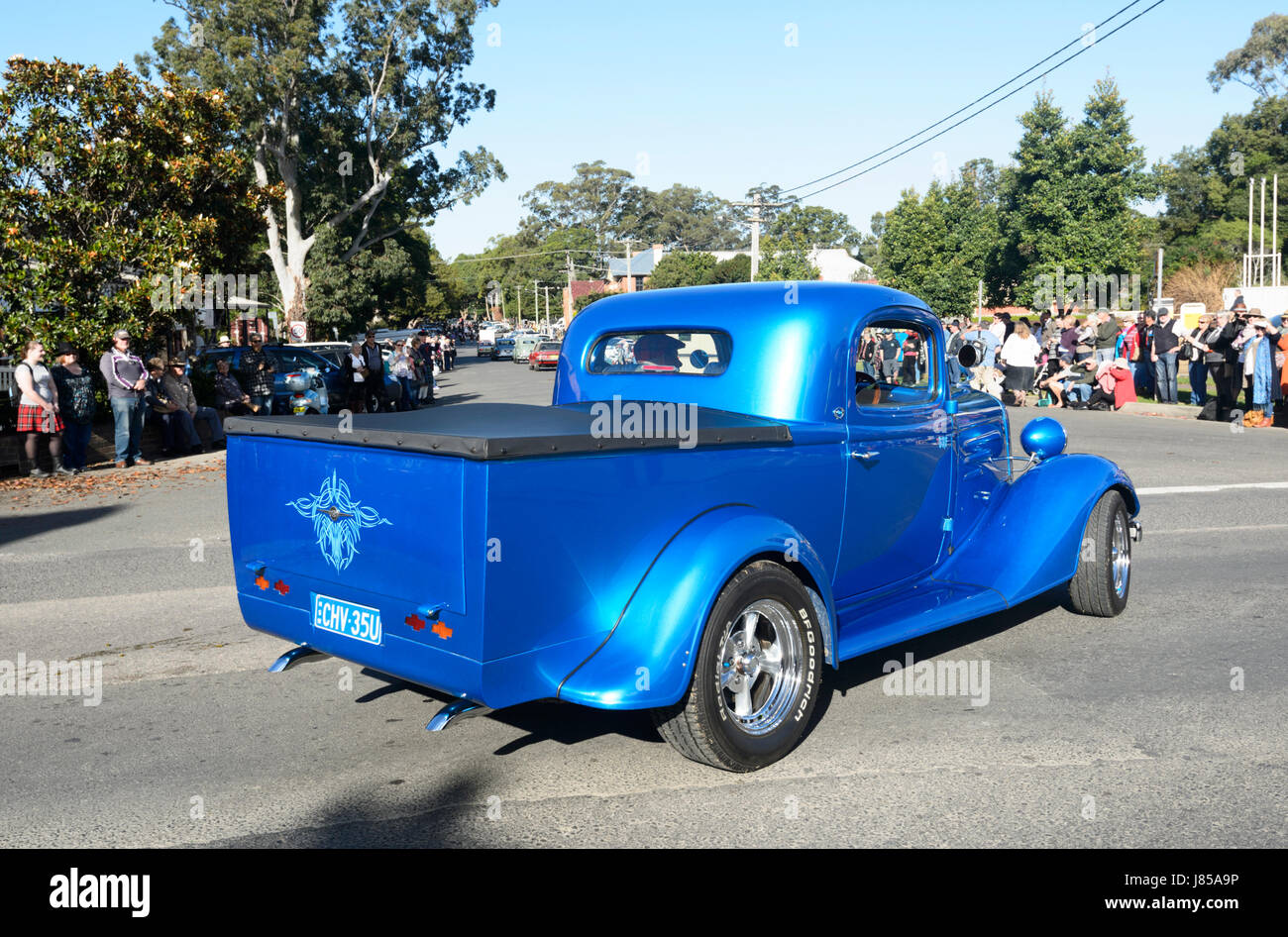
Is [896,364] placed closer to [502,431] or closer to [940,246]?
[502,431]

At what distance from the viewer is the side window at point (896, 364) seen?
17.8ft

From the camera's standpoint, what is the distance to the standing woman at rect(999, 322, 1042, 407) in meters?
22.0

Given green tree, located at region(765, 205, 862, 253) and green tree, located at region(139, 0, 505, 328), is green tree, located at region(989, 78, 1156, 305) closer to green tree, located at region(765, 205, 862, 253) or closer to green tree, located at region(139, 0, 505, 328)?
green tree, located at region(139, 0, 505, 328)

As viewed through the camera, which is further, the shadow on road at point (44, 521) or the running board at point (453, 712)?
the shadow on road at point (44, 521)

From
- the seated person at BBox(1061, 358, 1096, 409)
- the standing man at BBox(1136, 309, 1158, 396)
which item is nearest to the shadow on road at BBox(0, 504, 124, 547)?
the seated person at BBox(1061, 358, 1096, 409)

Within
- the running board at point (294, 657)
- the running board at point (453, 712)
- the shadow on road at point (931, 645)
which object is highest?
the running board at point (453, 712)

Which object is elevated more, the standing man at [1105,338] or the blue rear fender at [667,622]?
the standing man at [1105,338]

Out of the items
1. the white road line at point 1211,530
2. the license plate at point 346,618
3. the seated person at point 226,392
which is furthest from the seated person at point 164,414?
the white road line at point 1211,530

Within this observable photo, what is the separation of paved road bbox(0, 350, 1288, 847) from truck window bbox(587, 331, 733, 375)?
1.71 metres

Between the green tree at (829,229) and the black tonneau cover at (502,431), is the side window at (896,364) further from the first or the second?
the green tree at (829,229)

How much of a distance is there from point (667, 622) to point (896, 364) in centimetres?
250

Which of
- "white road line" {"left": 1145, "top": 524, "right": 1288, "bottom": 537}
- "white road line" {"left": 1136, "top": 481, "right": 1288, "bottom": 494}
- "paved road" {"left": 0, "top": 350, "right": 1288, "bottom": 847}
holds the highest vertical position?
"white road line" {"left": 1136, "top": 481, "right": 1288, "bottom": 494}

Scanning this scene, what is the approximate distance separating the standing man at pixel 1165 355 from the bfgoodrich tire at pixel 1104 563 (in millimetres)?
17017

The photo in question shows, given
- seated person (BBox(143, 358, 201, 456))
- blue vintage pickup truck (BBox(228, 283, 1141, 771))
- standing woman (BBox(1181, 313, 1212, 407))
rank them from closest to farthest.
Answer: blue vintage pickup truck (BBox(228, 283, 1141, 771)) → seated person (BBox(143, 358, 201, 456)) → standing woman (BBox(1181, 313, 1212, 407))
